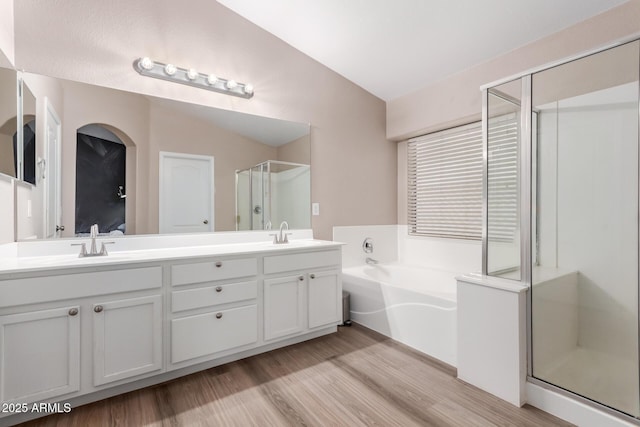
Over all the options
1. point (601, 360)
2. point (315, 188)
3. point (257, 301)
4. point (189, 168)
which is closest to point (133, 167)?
point (189, 168)

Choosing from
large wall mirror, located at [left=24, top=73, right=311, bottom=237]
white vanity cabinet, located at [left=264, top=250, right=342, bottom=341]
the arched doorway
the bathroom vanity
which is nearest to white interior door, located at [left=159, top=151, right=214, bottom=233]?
large wall mirror, located at [left=24, top=73, right=311, bottom=237]

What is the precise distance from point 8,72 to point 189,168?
1.08 meters

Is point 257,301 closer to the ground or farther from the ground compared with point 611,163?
closer to the ground

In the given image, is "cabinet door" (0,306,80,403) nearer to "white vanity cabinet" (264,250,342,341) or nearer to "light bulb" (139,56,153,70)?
"white vanity cabinet" (264,250,342,341)

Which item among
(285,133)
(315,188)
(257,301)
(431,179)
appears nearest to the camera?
(257,301)

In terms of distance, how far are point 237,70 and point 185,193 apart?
1144 mm

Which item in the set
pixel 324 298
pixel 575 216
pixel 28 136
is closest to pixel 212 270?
pixel 324 298

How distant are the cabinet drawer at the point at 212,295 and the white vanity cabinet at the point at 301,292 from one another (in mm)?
137

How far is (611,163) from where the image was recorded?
1.59 metres

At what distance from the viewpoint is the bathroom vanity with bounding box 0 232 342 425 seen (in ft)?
4.91

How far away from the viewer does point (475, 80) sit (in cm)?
272

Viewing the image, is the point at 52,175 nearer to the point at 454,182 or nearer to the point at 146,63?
the point at 146,63

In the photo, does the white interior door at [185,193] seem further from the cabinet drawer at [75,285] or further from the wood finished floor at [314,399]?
the wood finished floor at [314,399]

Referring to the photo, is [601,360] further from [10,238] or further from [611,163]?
[10,238]
